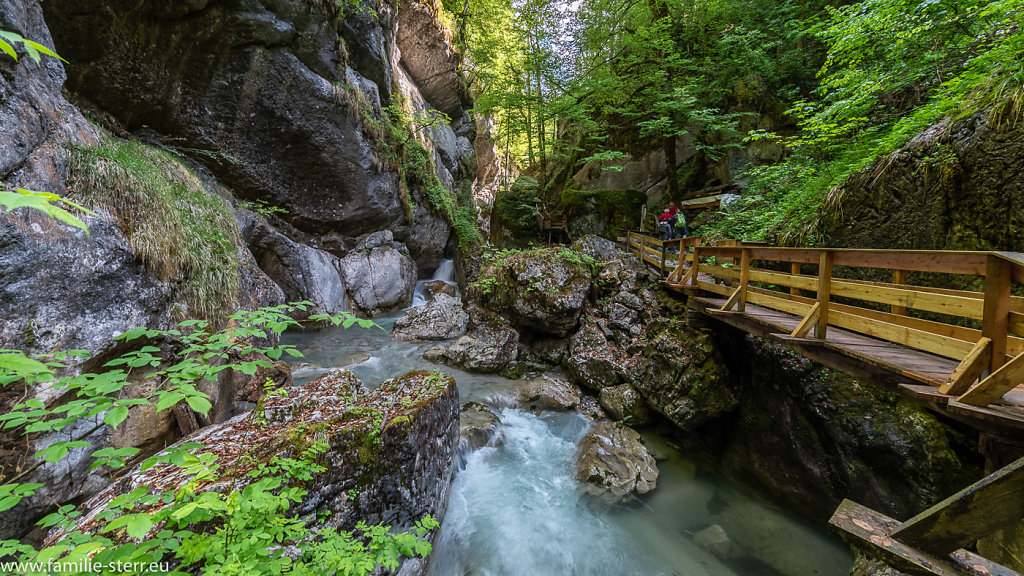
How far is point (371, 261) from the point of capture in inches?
490

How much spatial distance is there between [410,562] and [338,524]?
908 mm

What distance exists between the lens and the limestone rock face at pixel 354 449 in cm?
285

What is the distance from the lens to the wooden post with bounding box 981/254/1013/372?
2.41 metres

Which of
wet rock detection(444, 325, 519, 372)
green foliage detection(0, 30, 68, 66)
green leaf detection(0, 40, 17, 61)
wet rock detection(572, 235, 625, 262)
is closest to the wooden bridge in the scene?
green foliage detection(0, 30, 68, 66)

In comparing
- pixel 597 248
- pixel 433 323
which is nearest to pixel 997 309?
pixel 597 248

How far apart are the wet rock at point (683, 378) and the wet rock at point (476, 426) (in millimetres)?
2791

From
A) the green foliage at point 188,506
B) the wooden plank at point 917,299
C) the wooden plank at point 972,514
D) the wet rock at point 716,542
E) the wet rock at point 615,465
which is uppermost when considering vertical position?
the wooden plank at point 917,299

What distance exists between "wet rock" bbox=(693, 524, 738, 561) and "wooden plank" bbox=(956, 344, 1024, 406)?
326 cm

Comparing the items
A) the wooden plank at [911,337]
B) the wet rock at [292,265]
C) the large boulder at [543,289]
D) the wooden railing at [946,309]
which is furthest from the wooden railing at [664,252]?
the wet rock at [292,265]

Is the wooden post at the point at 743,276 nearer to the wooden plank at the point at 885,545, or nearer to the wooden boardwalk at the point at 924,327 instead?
the wooden boardwalk at the point at 924,327

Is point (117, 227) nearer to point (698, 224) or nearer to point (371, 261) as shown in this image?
point (371, 261)

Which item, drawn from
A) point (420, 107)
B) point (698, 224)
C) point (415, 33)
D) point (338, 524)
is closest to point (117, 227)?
point (338, 524)

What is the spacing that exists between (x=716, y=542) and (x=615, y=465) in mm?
1491

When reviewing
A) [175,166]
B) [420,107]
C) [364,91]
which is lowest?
[175,166]
